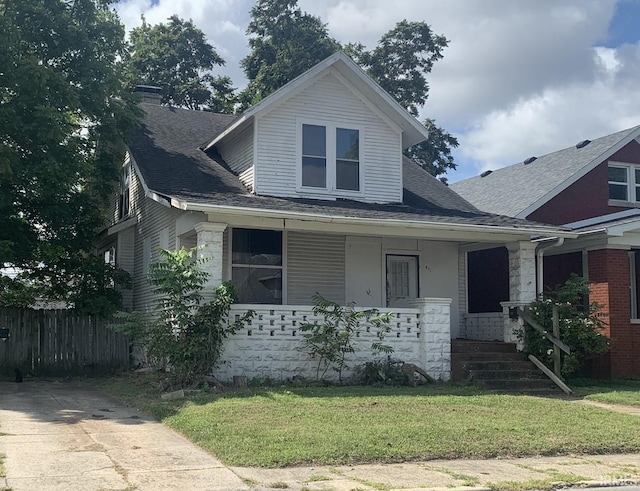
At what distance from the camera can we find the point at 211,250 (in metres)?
13.7

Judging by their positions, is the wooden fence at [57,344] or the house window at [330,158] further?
the house window at [330,158]

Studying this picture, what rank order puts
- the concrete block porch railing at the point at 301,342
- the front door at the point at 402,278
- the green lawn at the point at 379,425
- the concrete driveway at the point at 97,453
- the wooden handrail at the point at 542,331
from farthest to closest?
the front door at the point at 402,278
the wooden handrail at the point at 542,331
the concrete block porch railing at the point at 301,342
the green lawn at the point at 379,425
the concrete driveway at the point at 97,453

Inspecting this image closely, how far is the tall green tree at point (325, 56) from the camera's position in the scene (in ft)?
105

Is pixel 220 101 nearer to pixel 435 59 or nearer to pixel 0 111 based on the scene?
pixel 435 59

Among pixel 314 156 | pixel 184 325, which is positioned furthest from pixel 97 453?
pixel 314 156

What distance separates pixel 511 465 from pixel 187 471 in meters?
3.51

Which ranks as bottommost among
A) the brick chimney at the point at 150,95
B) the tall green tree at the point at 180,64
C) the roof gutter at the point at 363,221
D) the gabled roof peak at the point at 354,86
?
the roof gutter at the point at 363,221

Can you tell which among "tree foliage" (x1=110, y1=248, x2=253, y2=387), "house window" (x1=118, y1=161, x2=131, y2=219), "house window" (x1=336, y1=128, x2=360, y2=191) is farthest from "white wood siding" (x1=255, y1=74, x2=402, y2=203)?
"house window" (x1=118, y1=161, x2=131, y2=219)

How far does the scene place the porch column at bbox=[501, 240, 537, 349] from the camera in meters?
16.1

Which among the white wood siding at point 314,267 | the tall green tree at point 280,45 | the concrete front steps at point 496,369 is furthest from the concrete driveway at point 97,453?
the tall green tree at point 280,45

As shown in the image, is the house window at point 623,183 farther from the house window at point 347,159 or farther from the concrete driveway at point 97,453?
the concrete driveway at point 97,453

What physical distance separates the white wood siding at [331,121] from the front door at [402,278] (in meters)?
1.68

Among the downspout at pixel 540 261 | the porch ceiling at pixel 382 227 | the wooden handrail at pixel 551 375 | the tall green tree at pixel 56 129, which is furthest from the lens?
the downspout at pixel 540 261

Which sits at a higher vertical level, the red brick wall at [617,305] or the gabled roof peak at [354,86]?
the gabled roof peak at [354,86]
